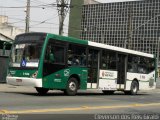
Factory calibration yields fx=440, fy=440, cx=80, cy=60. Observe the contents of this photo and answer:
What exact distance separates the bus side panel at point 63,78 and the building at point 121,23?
3842 centimetres

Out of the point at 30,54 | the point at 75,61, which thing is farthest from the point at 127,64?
the point at 30,54

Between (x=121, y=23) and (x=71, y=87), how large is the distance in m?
43.4

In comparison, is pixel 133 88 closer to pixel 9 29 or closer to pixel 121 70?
pixel 121 70

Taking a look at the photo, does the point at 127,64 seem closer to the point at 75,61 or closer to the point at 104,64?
the point at 104,64

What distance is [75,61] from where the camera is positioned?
22547 millimetres

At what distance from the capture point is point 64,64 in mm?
21703

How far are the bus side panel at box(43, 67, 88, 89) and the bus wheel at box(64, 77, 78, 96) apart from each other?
271mm

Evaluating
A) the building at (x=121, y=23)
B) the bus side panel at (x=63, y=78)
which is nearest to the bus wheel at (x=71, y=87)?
the bus side panel at (x=63, y=78)

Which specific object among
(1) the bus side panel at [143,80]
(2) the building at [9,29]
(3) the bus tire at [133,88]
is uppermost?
(2) the building at [9,29]

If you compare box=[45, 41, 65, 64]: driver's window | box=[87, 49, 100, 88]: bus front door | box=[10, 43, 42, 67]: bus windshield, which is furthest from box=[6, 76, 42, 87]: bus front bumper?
box=[87, 49, 100, 88]: bus front door

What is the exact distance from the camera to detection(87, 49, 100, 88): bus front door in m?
23.6

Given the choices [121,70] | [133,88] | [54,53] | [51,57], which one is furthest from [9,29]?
[51,57]

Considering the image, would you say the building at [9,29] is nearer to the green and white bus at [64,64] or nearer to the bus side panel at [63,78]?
the green and white bus at [64,64]

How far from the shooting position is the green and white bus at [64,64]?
20625 mm
